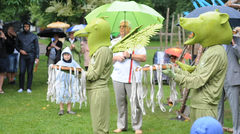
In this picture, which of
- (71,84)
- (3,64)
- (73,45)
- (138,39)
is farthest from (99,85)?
(3,64)

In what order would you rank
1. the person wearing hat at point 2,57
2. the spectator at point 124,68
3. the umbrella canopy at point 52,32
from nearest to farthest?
1. the spectator at point 124,68
2. the person wearing hat at point 2,57
3. the umbrella canopy at point 52,32

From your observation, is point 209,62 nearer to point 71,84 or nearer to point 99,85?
point 99,85

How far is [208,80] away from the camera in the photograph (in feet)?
11.5

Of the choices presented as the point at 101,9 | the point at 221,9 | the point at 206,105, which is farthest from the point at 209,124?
the point at 101,9

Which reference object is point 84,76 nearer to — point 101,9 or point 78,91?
point 78,91

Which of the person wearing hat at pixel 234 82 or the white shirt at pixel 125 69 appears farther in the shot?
the white shirt at pixel 125 69

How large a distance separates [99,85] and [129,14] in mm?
2160

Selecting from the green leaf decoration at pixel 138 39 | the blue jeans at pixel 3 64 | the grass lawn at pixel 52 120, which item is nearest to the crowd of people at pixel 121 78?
the green leaf decoration at pixel 138 39

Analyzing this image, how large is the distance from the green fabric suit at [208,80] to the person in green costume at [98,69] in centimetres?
93

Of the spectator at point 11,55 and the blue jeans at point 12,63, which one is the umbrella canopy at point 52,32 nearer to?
the spectator at point 11,55

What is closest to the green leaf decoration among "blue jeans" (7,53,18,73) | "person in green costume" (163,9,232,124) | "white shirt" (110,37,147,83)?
"person in green costume" (163,9,232,124)

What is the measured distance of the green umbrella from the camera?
5117 millimetres

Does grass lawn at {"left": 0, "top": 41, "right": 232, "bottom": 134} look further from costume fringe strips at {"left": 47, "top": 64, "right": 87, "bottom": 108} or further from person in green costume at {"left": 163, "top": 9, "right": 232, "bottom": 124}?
person in green costume at {"left": 163, "top": 9, "right": 232, "bottom": 124}

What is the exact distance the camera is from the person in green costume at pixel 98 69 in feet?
12.8
